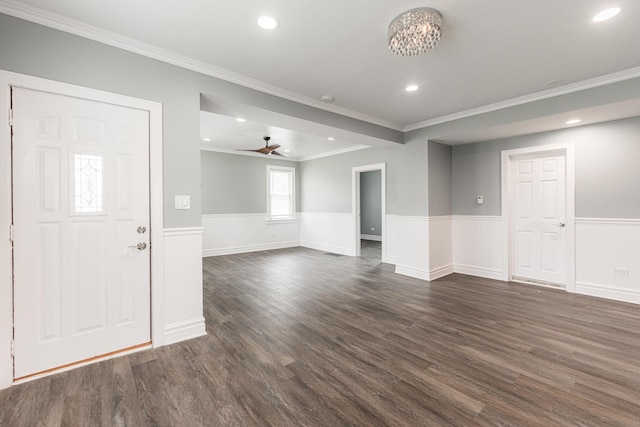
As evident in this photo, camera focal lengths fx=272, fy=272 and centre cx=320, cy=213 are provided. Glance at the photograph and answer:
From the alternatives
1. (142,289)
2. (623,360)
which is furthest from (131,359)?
(623,360)

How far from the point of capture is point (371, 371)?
6.87ft

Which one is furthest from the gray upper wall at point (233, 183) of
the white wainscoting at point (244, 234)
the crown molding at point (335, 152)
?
the crown molding at point (335, 152)

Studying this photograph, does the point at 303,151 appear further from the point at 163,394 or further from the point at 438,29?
the point at 163,394

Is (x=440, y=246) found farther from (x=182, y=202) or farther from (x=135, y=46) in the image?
(x=135, y=46)

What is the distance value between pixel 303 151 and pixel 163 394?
6073mm

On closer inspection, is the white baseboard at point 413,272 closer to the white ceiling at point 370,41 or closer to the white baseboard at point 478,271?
the white baseboard at point 478,271

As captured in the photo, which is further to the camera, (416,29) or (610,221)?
(610,221)

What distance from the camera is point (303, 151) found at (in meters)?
7.17

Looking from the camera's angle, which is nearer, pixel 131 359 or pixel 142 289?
pixel 131 359

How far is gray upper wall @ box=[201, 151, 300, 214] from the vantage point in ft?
22.2

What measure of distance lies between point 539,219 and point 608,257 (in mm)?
915

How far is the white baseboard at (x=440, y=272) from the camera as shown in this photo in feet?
15.3

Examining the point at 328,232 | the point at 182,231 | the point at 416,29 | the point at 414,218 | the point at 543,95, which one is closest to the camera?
the point at 416,29

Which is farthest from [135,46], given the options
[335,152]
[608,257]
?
[608,257]
